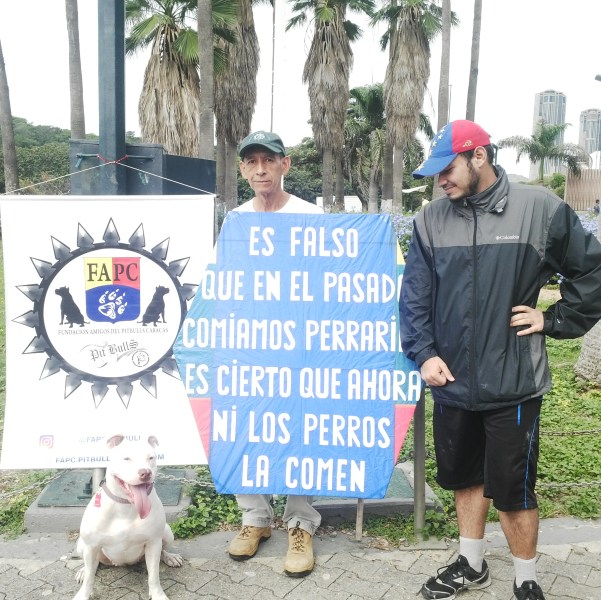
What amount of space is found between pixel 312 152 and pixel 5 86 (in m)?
41.7

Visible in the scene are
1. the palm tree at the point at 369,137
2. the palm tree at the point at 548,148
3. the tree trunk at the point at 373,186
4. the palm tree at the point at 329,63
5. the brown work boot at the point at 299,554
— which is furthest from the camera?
the palm tree at the point at 548,148

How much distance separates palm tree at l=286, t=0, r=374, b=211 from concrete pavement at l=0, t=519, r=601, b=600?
78.7 ft

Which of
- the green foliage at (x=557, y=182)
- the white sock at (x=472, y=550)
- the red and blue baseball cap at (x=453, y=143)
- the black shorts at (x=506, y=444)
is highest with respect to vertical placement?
the green foliage at (x=557, y=182)

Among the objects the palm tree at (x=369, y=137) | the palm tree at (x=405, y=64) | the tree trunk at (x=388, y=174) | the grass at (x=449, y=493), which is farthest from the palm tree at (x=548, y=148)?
the grass at (x=449, y=493)

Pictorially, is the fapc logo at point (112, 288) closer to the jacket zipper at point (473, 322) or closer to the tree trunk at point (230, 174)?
the jacket zipper at point (473, 322)

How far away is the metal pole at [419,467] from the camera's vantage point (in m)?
3.36

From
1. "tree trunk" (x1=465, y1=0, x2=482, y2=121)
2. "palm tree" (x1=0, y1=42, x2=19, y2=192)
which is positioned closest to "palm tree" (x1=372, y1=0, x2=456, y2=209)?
"tree trunk" (x1=465, y1=0, x2=482, y2=121)

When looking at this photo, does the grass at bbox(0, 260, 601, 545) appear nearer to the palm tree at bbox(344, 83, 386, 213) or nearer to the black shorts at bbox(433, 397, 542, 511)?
the black shorts at bbox(433, 397, 542, 511)

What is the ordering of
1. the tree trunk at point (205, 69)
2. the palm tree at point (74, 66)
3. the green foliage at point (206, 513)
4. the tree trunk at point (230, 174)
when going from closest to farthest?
the green foliage at point (206, 513), the tree trunk at point (205, 69), the palm tree at point (74, 66), the tree trunk at point (230, 174)

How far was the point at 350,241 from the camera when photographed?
3.33 meters

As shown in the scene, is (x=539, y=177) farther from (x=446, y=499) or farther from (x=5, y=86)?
(x=446, y=499)

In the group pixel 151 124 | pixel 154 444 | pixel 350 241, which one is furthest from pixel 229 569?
pixel 151 124

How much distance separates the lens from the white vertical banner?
3369 mm

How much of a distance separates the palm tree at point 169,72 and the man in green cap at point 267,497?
13.4m
